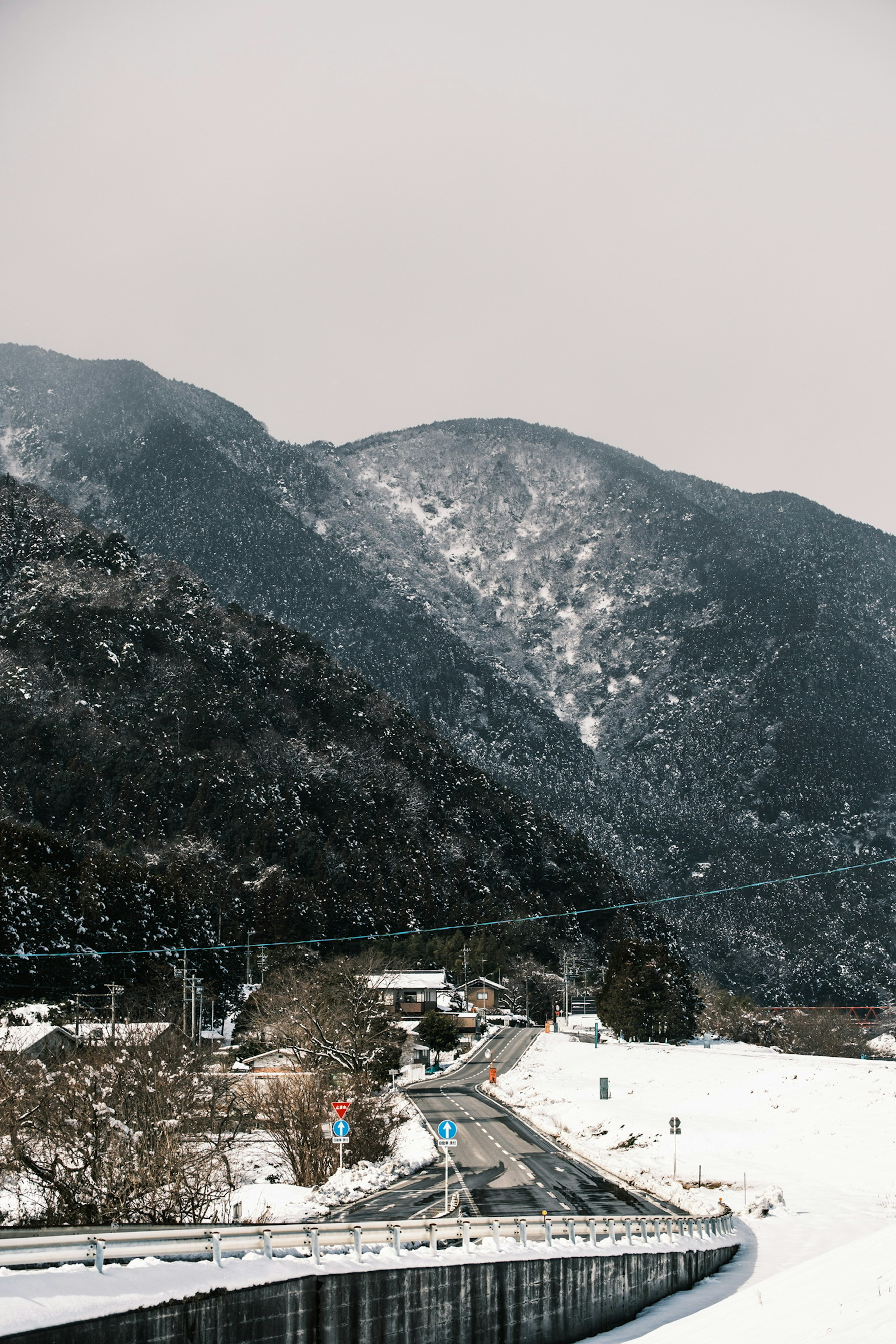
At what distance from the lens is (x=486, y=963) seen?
164250mm

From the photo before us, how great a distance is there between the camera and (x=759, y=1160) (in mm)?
53156

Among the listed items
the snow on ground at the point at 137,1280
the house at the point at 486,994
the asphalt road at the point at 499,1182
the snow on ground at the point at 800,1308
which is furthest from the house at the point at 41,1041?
the house at the point at 486,994

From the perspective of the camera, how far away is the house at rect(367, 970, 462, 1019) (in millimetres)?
142000

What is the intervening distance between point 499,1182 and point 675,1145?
35.8ft

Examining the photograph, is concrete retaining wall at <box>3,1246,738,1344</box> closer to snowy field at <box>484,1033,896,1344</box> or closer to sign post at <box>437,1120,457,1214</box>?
snowy field at <box>484,1033,896,1344</box>

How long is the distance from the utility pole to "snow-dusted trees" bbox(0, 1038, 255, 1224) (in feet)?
29.5

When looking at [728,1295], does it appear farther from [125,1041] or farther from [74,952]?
[74,952]

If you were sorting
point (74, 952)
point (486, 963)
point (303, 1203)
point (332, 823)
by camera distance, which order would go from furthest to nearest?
point (332, 823)
point (486, 963)
point (74, 952)
point (303, 1203)

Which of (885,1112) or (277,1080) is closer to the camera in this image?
(277,1080)

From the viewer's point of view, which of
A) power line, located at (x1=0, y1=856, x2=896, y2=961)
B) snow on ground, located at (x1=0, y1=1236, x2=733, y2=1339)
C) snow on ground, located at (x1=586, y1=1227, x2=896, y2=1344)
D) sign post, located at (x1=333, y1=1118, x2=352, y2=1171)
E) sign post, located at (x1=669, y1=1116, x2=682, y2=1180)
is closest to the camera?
snow on ground, located at (x1=0, y1=1236, x2=733, y2=1339)

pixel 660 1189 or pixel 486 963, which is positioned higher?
pixel 660 1189

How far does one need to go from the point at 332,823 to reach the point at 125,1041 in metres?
142

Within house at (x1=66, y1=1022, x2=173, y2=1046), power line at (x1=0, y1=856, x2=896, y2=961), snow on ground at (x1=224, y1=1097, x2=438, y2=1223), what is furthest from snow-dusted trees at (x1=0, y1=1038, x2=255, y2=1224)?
power line at (x1=0, y1=856, x2=896, y2=961)

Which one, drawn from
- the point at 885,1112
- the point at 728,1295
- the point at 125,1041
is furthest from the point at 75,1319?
the point at 885,1112
